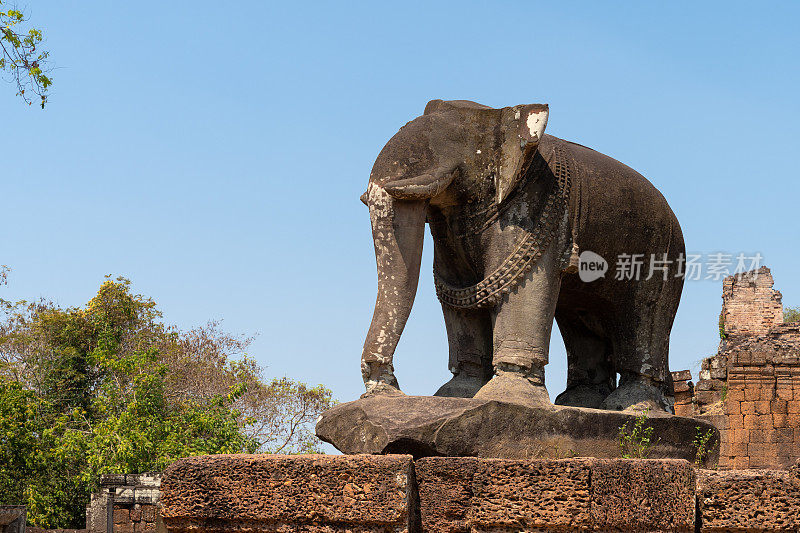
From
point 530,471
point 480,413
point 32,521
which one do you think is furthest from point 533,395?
point 32,521

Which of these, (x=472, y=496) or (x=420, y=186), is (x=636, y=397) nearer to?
(x=472, y=496)

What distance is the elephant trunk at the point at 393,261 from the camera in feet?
15.5

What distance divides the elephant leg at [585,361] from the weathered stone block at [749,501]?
1.26 metres

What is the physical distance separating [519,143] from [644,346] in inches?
50.1

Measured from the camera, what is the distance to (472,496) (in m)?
4.09

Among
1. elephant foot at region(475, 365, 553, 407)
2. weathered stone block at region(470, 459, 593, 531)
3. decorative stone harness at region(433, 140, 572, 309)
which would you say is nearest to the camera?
weathered stone block at region(470, 459, 593, 531)

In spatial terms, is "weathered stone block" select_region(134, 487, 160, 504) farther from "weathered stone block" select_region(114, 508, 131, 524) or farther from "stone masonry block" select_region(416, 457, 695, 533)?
"stone masonry block" select_region(416, 457, 695, 533)

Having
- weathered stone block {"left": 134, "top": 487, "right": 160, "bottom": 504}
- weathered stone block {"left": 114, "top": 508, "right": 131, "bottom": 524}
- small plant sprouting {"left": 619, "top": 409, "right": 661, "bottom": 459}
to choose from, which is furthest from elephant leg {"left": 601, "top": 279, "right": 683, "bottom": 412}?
weathered stone block {"left": 114, "top": 508, "right": 131, "bottom": 524}

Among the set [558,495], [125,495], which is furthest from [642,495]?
[125,495]

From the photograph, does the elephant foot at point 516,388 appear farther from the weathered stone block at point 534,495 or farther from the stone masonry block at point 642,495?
the stone masonry block at point 642,495

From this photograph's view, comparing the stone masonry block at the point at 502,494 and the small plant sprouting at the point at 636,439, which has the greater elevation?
the small plant sprouting at the point at 636,439

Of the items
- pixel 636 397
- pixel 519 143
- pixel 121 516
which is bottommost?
pixel 121 516

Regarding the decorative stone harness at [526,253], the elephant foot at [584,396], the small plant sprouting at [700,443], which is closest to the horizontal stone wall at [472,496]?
the small plant sprouting at [700,443]

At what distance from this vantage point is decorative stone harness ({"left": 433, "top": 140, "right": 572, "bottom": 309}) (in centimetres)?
477
